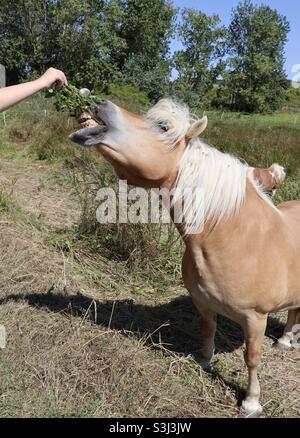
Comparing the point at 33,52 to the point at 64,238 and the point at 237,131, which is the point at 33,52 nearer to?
the point at 237,131

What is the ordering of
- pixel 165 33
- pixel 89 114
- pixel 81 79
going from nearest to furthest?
pixel 89 114
pixel 81 79
pixel 165 33

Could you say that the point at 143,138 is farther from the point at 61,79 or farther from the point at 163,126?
the point at 61,79

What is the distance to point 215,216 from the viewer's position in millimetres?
2125

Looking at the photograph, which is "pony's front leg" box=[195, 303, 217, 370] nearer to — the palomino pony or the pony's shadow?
the pony's shadow

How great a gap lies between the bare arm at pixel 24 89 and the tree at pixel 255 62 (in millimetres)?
51774

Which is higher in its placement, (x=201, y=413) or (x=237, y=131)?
(x=237, y=131)

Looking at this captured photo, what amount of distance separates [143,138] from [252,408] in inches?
63.4

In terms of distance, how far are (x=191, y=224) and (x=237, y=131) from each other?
24.6ft

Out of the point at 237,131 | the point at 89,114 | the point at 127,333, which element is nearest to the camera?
the point at 89,114

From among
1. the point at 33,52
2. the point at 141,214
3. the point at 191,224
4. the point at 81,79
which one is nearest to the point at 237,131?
the point at 141,214

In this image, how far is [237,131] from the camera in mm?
9195

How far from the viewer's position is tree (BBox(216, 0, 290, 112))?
173ft

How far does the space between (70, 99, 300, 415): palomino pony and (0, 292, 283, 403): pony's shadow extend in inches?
25.6

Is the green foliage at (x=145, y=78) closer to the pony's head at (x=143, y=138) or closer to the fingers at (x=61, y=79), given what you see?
the fingers at (x=61, y=79)
